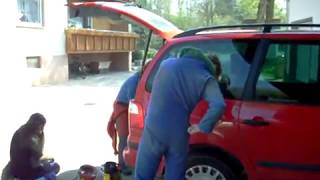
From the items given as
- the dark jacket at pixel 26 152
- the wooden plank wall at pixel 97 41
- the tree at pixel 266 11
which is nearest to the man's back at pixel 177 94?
the dark jacket at pixel 26 152

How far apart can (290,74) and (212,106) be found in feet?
3.32

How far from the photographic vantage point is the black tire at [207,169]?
4.56m

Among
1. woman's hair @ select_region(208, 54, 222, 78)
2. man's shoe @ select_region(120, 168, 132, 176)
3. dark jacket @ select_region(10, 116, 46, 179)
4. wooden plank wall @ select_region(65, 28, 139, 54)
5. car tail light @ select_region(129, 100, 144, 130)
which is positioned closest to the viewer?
woman's hair @ select_region(208, 54, 222, 78)

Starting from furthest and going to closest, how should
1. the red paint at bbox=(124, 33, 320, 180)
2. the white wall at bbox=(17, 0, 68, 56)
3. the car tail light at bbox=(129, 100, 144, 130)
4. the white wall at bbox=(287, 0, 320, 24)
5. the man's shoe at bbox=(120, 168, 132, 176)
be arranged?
the white wall at bbox=(17, 0, 68, 56)
the white wall at bbox=(287, 0, 320, 24)
the man's shoe at bbox=(120, 168, 132, 176)
the car tail light at bbox=(129, 100, 144, 130)
the red paint at bbox=(124, 33, 320, 180)

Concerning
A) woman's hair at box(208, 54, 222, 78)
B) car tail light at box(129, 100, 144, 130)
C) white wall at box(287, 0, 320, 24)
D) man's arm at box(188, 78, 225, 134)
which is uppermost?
white wall at box(287, 0, 320, 24)

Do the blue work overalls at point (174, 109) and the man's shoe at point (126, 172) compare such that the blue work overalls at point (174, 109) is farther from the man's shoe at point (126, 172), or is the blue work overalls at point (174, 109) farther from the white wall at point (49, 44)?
the white wall at point (49, 44)

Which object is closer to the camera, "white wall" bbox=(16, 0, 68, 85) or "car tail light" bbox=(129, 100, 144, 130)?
"car tail light" bbox=(129, 100, 144, 130)

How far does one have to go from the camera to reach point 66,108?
12.0m

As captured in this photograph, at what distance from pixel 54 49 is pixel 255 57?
1461 cm

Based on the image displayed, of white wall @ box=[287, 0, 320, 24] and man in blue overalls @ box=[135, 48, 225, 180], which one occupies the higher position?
white wall @ box=[287, 0, 320, 24]

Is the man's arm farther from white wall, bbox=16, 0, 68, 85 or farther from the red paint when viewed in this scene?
white wall, bbox=16, 0, 68, 85

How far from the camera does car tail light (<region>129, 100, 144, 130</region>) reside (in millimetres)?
4821

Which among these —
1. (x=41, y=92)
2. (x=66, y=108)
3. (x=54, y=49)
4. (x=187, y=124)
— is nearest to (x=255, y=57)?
(x=187, y=124)

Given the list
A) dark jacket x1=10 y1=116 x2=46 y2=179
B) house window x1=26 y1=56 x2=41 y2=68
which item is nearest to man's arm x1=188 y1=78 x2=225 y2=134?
dark jacket x1=10 y1=116 x2=46 y2=179
